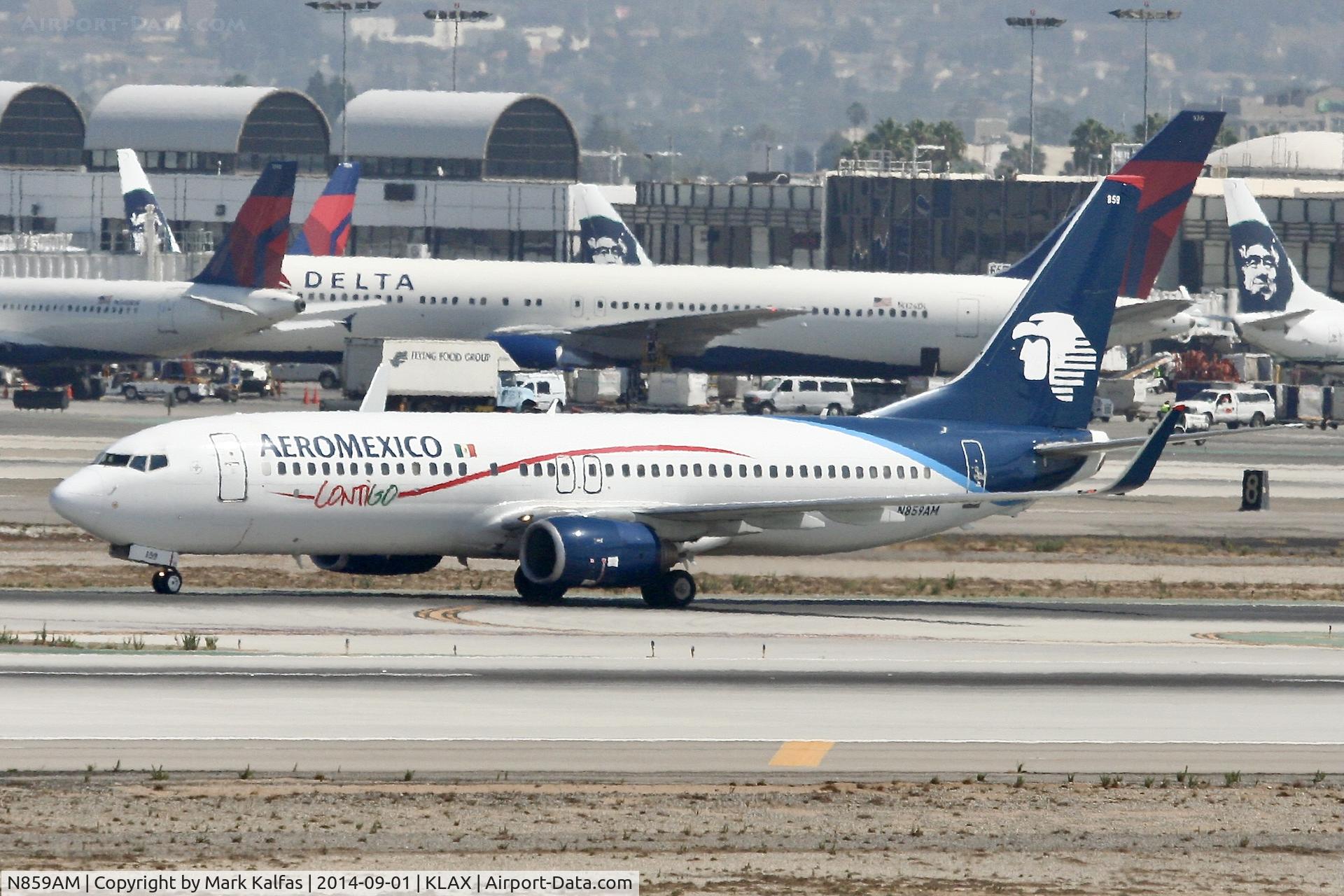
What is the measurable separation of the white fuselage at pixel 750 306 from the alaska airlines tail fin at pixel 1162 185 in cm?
320

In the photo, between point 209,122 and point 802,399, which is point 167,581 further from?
point 209,122

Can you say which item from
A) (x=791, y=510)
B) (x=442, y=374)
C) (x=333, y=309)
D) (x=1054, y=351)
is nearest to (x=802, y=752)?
(x=791, y=510)

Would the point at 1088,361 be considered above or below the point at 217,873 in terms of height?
above

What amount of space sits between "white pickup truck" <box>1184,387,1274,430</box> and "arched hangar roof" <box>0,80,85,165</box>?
114308 millimetres

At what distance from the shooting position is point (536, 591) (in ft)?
144

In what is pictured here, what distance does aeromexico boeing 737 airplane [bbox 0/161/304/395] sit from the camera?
8900cm

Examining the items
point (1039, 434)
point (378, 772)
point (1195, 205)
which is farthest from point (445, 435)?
point (1195, 205)

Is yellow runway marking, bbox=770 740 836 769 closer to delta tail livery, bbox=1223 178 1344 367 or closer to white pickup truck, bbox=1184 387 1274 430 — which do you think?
white pickup truck, bbox=1184 387 1274 430

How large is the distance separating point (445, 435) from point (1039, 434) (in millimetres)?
14192

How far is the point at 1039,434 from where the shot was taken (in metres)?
50.2

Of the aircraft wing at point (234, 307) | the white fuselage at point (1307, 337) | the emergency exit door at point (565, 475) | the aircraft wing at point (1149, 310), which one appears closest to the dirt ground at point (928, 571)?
the emergency exit door at point (565, 475)

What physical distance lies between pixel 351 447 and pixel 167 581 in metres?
4.41

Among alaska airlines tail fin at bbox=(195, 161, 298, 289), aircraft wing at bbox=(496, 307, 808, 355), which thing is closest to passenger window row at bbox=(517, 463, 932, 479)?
alaska airlines tail fin at bbox=(195, 161, 298, 289)

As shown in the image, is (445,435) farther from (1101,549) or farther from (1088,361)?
(1101,549)
